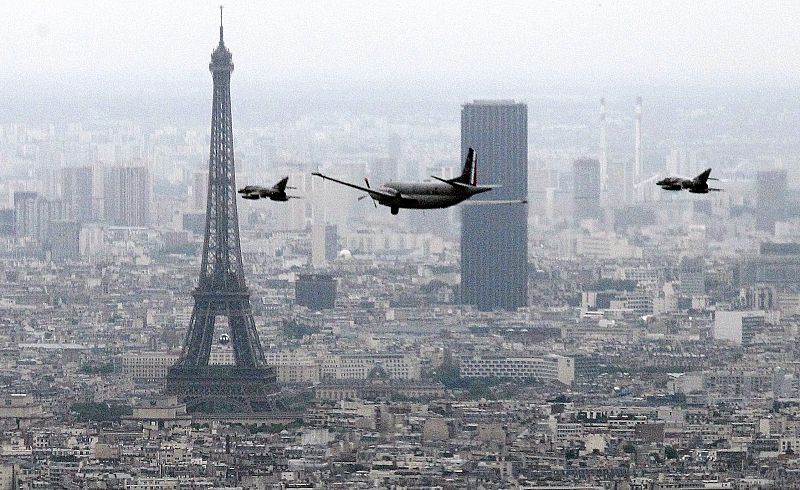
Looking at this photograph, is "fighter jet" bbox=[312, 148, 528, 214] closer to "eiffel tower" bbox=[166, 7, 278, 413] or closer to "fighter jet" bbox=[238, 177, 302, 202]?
"fighter jet" bbox=[238, 177, 302, 202]

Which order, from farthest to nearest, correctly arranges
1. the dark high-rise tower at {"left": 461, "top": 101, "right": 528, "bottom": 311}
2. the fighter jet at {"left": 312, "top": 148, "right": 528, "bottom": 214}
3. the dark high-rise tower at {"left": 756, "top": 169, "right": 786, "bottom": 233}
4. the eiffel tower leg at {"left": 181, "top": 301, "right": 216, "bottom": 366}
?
1. the dark high-rise tower at {"left": 461, "top": 101, "right": 528, "bottom": 311}
2. the dark high-rise tower at {"left": 756, "top": 169, "right": 786, "bottom": 233}
3. the eiffel tower leg at {"left": 181, "top": 301, "right": 216, "bottom": 366}
4. the fighter jet at {"left": 312, "top": 148, "right": 528, "bottom": 214}

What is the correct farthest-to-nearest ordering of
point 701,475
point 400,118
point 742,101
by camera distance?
1. point 400,118
2. point 742,101
3. point 701,475

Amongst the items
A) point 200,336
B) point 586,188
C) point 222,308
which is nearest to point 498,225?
point 586,188

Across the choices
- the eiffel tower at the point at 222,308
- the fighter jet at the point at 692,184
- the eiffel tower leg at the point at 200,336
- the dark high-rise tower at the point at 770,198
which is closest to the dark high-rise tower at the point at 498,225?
the dark high-rise tower at the point at 770,198

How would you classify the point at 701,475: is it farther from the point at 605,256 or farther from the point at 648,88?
the point at 605,256

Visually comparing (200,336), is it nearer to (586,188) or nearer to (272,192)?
(586,188)

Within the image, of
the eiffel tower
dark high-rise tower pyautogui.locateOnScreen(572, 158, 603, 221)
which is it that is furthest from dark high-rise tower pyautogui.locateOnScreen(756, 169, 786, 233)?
the eiffel tower

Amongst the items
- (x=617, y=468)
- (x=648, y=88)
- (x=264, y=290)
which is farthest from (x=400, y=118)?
(x=617, y=468)

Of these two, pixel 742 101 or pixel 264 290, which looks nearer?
pixel 742 101
